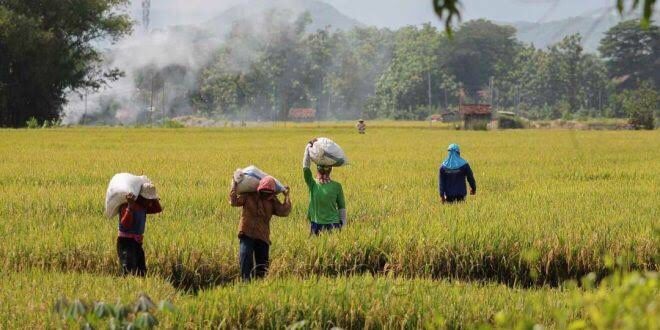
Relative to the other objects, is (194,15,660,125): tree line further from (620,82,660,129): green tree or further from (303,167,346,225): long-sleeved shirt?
(303,167,346,225): long-sleeved shirt

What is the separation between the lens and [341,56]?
318ft

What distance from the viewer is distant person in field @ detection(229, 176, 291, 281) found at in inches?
242

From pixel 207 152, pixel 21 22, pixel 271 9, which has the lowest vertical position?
pixel 207 152

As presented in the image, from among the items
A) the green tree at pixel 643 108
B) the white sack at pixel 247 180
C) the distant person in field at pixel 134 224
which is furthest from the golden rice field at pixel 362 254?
the green tree at pixel 643 108

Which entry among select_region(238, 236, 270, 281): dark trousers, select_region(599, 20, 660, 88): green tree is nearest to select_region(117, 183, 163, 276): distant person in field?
select_region(238, 236, 270, 281): dark trousers

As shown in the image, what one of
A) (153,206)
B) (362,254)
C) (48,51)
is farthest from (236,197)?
(48,51)

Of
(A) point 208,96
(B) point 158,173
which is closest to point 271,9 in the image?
(A) point 208,96

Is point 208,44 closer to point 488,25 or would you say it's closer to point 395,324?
point 488,25

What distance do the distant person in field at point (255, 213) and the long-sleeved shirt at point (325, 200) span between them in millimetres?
649

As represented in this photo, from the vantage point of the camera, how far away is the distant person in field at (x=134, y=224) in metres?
6.09

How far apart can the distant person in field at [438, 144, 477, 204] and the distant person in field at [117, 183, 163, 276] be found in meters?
3.54

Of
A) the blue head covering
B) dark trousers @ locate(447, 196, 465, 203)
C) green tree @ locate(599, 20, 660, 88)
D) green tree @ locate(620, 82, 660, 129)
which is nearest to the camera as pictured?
the blue head covering

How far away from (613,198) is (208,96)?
78.2 m

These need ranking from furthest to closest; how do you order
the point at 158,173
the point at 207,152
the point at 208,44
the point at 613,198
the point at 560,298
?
the point at 208,44 → the point at 207,152 → the point at 158,173 → the point at 613,198 → the point at 560,298
